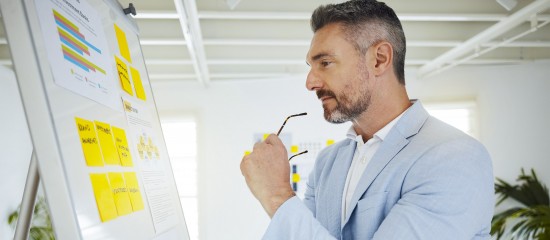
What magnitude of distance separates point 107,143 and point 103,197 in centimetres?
13

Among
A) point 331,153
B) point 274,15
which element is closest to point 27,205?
point 331,153

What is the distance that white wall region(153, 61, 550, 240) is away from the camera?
20.6 ft

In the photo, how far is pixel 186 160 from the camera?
659cm

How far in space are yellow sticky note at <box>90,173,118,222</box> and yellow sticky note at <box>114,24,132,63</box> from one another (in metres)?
0.44

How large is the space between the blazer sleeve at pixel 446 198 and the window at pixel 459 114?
540cm

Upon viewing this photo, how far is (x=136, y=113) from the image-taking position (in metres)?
1.36

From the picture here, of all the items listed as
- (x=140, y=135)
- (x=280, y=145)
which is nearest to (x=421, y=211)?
(x=280, y=145)

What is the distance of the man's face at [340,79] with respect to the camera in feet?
4.70

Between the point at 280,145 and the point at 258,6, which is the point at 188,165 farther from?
the point at 280,145


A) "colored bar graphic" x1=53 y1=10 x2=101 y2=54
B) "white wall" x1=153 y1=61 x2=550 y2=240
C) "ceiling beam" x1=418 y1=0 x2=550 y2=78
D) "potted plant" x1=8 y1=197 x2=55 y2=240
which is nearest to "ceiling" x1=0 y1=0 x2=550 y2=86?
"ceiling beam" x1=418 y1=0 x2=550 y2=78

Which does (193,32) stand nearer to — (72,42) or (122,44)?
(122,44)

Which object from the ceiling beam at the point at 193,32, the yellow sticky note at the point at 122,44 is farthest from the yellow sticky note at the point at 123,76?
the ceiling beam at the point at 193,32

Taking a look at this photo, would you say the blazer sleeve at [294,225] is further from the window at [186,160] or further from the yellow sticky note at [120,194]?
the window at [186,160]

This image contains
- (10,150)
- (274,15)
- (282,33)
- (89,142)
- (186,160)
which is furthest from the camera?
(186,160)
